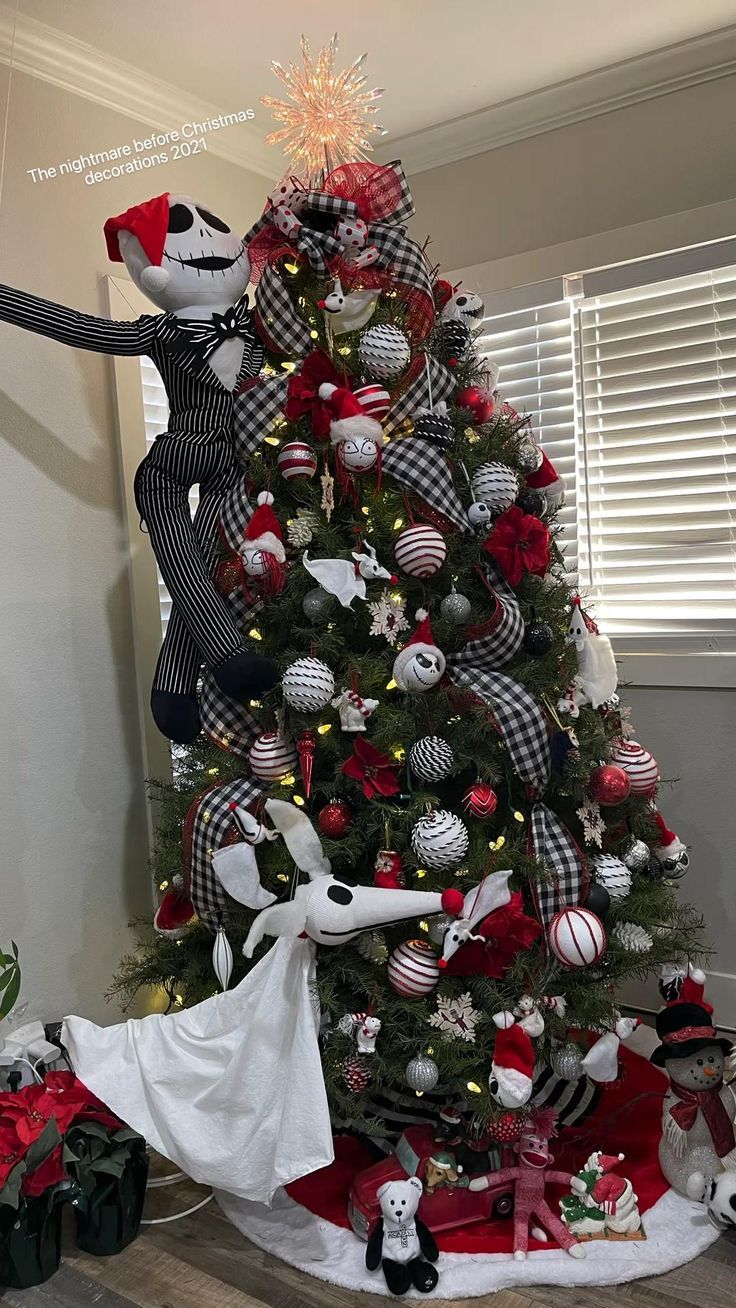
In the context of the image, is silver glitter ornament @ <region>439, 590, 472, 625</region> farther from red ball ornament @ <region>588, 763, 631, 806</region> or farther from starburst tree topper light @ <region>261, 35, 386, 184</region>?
starburst tree topper light @ <region>261, 35, 386, 184</region>

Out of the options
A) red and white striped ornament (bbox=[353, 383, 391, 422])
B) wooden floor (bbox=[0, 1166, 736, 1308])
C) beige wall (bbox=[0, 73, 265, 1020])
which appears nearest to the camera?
wooden floor (bbox=[0, 1166, 736, 1308])

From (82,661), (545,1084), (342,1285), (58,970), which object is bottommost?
(342,1285)

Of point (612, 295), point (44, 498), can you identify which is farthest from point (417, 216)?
point (44, 498)

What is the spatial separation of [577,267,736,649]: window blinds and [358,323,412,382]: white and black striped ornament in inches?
42.2

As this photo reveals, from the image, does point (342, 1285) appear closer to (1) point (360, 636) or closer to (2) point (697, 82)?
(1) point (360, 636)

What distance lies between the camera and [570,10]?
2.29 metres

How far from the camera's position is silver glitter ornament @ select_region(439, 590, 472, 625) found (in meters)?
1.82

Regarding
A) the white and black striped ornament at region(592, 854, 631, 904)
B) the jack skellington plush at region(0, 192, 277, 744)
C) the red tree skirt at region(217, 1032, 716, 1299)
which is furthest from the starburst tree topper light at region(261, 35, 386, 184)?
the red tree skirt at region(217, 1032, 716, 1299)

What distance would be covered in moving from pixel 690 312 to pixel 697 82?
1.90ft

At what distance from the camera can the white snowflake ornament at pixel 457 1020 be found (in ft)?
5.66

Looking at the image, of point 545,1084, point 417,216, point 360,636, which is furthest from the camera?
point 417,216

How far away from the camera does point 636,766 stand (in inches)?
77.7

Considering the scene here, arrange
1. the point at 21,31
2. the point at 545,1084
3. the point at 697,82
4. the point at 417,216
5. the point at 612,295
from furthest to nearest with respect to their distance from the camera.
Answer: the point at 417,216
the point at 612,295
the point at 697,82
the point at 21,31
the point at 545,1084

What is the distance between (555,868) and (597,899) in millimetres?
119
